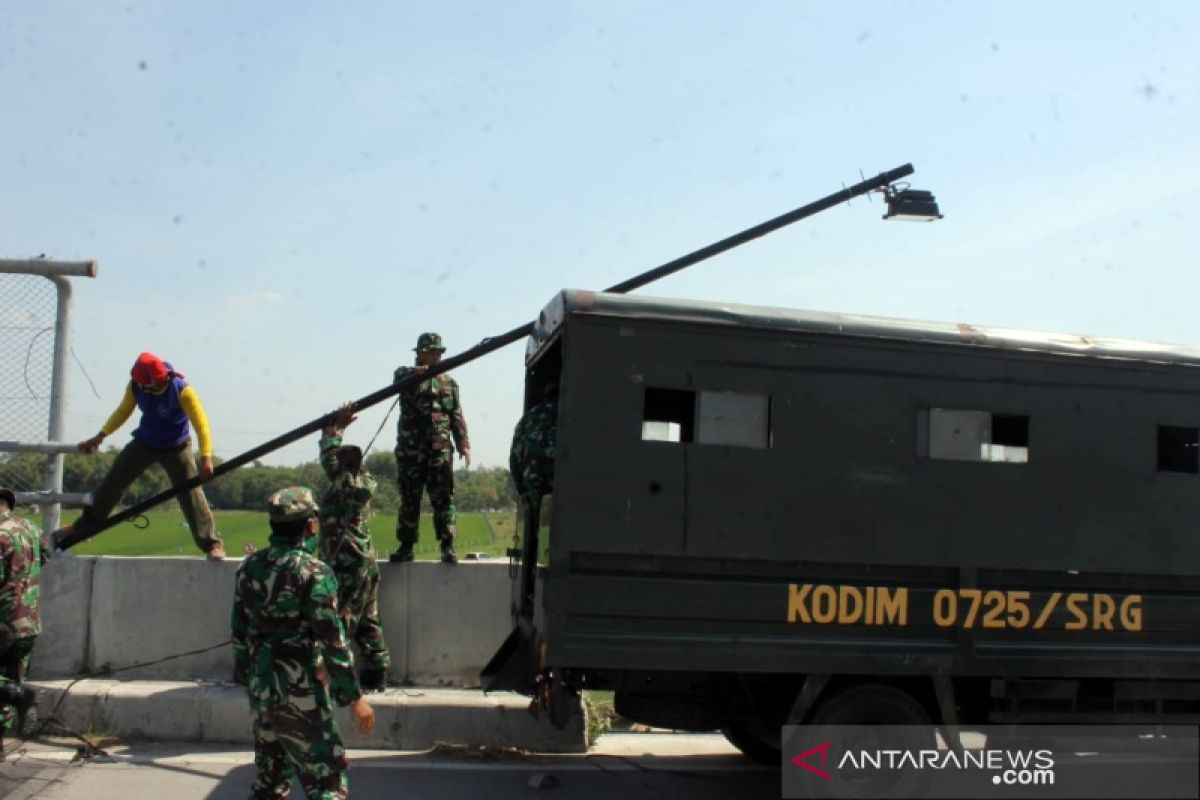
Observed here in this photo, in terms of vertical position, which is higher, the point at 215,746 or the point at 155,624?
the point at 155,624

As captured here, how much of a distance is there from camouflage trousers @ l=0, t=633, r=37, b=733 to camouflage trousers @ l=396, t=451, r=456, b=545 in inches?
97.7

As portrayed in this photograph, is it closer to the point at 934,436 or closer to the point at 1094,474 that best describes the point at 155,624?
the point at 934,436

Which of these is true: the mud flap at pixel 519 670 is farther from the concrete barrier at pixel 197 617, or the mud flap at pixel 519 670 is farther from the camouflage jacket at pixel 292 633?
the concrete barrier at pixel 197 617

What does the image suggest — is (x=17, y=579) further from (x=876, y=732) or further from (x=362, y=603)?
(x=876, y=732)

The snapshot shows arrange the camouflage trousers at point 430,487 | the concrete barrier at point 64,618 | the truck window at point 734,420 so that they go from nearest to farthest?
the truck window at point 734,420, the concrete barrier at point 64,618, the camouflage trousers at point 430,487

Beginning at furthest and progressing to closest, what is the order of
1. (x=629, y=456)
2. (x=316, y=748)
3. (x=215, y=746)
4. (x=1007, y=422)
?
(x=215, y=746)
(x=1007, y=422)
(x=629, y=456)
(x=316, y=748)

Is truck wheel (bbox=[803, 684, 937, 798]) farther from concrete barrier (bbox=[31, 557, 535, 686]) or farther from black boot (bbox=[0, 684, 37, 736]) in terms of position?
black boot (bbox=[0, 684, 37, 736])

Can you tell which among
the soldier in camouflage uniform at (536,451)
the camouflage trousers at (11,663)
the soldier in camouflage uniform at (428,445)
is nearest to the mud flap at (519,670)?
the soldier in camouflage uniform at (536,451)

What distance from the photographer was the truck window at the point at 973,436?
559 cm

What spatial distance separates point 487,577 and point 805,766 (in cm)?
290

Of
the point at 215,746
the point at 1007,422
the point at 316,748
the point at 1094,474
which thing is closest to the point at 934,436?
the point at 1007,422

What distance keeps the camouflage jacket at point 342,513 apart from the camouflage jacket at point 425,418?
824mm

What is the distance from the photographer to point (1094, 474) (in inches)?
225

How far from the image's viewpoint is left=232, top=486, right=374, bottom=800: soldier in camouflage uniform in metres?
4.69
